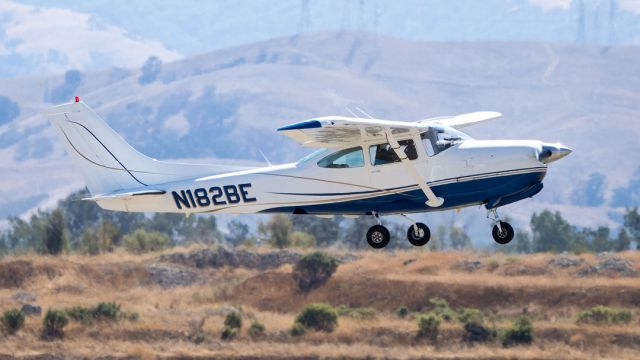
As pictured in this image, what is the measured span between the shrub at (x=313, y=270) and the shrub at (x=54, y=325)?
1222cm

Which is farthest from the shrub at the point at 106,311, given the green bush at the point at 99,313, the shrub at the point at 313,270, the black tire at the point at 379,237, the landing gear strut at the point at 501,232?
the landing gear strut at the point at 501,232

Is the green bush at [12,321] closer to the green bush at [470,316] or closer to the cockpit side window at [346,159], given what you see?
the green bush at [470,316]

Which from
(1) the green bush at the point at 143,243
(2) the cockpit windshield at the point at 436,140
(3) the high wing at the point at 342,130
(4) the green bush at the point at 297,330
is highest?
(3) the high wing at the point at 342,130

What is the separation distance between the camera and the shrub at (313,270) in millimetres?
61656

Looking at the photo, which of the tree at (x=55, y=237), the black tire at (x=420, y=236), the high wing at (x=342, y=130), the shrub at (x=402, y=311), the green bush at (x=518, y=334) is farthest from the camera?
the tree at (x=55, y=237)

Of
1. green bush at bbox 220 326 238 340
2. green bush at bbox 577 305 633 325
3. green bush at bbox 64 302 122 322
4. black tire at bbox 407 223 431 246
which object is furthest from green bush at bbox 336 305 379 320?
black tire at bbox 407 223 431 246

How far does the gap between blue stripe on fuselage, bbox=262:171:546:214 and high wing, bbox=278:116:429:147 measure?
1.32 metres

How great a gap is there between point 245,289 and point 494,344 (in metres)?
13.2

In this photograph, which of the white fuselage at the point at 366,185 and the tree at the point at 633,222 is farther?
the tree at the point at 633,222

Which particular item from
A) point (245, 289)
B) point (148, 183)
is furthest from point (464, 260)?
point (148, 183)

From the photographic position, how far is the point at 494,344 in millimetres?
52750

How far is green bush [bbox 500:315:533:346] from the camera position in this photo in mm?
52188

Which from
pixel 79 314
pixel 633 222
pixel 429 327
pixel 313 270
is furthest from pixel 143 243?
pixel 633 222

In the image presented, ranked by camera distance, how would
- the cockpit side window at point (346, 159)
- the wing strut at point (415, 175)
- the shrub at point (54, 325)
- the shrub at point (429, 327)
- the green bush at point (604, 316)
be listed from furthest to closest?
1. the shrub at point (54, 325)
2. the green bush at point (604, 316)
3. the shrub at point (429, 327)
4. the cockpit side window at point (346, 159)
5. the wing strut at point (415, 175)
